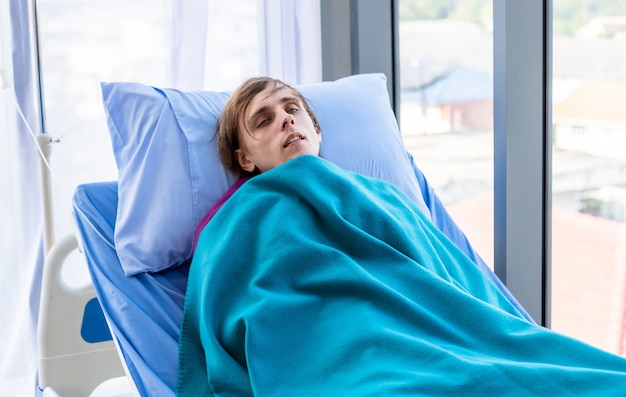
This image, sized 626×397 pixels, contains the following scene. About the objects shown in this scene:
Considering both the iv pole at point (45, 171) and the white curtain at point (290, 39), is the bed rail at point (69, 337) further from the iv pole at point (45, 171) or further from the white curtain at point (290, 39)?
the white curtain at point (290, 39)

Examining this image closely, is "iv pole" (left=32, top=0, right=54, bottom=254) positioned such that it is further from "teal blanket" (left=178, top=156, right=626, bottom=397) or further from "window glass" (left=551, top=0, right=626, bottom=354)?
"window glass" (left=551, top=0, right=626, bottom=354)

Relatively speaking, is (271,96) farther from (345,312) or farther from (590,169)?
(590,169)

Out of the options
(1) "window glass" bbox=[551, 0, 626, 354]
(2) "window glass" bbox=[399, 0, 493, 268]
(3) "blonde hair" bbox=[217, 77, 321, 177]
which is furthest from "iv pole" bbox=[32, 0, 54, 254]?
(1) "window glass" bbox=[551, 0, 626, 354]

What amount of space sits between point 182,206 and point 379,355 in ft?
2.16

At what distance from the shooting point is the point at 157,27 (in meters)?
2.54

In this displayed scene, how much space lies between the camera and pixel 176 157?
69.8 inches

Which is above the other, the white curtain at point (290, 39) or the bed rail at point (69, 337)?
the white curtain at point (290, 39)

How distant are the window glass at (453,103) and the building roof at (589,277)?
1.01ft

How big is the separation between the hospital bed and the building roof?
0.63m

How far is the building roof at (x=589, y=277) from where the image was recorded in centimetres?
244

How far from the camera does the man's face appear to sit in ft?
5.81

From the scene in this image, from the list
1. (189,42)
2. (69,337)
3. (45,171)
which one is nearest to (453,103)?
(189,42)

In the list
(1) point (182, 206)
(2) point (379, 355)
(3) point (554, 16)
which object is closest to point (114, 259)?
(1) point (182, 206)

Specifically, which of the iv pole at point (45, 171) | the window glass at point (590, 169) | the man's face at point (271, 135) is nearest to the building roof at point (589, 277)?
the window glass at point (590, 169)
